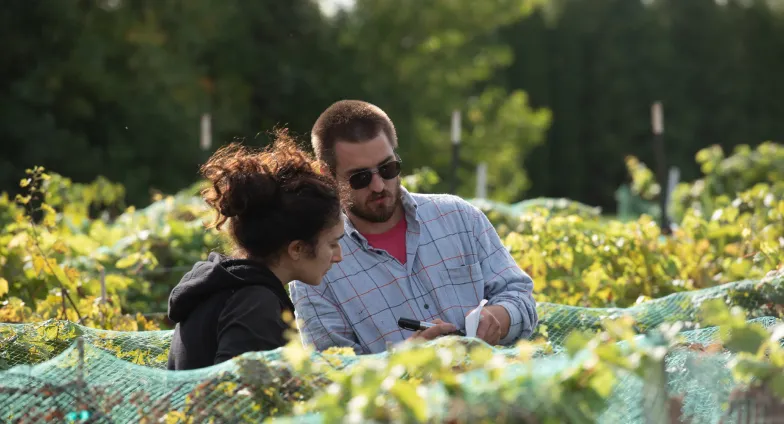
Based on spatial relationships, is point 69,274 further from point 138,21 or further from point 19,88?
point 138,21

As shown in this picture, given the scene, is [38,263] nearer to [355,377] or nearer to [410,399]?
[355,377]

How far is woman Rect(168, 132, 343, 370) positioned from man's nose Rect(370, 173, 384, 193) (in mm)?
608

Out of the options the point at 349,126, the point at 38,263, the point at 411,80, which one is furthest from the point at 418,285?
the point at 411,80

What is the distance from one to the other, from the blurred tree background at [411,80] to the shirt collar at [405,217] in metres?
10.1

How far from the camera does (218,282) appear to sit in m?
2.57

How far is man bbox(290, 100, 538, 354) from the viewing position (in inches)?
134

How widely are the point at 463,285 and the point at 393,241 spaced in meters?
0.27

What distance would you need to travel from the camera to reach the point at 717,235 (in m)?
4.96

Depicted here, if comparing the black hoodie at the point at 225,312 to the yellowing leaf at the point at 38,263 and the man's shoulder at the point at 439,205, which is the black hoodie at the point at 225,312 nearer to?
the man's shoulder at the point at 439,205

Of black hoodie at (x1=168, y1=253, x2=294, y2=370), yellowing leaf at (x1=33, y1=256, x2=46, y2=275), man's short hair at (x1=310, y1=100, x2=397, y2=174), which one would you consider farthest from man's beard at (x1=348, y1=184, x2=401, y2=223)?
yellowing leaf at (x1=33, y1=256, x2=46, y2=275)

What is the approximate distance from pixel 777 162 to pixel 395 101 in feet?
45.2

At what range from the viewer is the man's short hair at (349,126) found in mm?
3553

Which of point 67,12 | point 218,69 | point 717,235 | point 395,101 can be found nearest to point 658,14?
point 395,101

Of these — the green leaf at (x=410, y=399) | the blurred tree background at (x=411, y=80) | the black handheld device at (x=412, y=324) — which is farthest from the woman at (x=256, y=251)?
the blurred tree background at (x=411, y=80)
